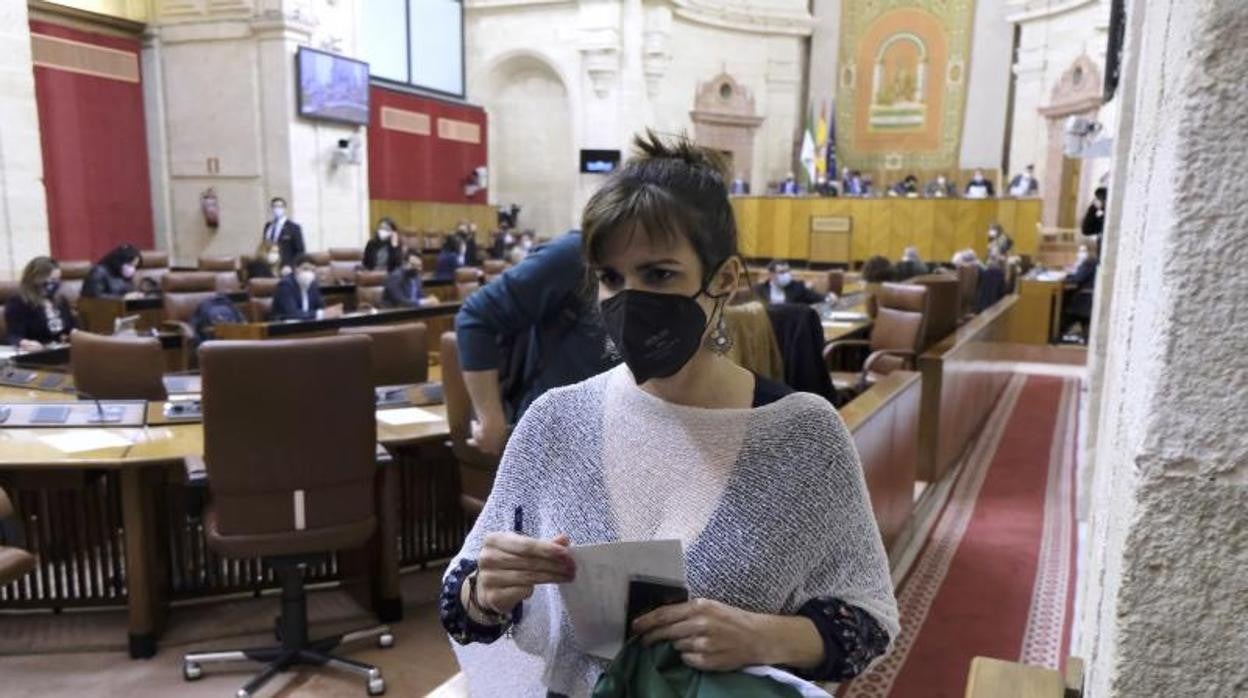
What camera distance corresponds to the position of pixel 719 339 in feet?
4.07

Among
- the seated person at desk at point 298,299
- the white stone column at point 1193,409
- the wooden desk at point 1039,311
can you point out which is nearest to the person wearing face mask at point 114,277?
the seated person at desk at point 298,299

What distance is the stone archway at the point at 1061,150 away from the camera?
15898 mm

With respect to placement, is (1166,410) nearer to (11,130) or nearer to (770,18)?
(11,130)

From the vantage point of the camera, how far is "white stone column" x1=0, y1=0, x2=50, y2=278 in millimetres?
9492

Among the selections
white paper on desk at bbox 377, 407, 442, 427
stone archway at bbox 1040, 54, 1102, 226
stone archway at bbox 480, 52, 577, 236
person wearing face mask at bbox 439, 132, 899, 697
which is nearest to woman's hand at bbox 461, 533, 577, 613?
person wearing face mask at bbox 439, 132, 899, 697

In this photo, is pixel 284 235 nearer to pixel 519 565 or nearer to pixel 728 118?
pixel 728 118

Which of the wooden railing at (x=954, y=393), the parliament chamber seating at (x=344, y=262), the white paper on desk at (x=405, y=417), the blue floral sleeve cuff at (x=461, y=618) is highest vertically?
the blue floral sleeve cuff at (x=461, y=618)

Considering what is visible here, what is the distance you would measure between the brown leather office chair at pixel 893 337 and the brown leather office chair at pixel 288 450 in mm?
3406

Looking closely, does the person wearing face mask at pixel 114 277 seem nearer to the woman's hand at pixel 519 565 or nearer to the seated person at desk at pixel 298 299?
the seated person at desk at pixel 298 299

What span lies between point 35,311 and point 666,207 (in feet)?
21.9

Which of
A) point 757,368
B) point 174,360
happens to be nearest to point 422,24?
point 174,360

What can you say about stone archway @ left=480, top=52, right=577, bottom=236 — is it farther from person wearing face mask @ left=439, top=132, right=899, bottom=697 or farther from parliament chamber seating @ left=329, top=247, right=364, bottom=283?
person wearing face mask @ left=439, top=132, right=899, bottom=697

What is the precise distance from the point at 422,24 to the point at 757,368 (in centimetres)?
1598

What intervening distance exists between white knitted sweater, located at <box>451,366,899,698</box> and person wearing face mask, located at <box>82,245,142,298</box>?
8.04m
